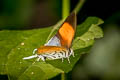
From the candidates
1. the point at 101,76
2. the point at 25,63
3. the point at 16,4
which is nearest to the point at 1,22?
the point at 16,4

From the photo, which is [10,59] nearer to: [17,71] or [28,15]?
[17,71]

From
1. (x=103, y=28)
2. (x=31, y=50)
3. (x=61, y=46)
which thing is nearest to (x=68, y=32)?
(x=61, y=46)

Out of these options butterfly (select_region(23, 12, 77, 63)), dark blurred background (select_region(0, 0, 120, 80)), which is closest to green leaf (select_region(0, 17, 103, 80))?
butterfly (select_region(23, 12, 77, 63))

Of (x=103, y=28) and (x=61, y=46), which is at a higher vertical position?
(x=61, y=46)

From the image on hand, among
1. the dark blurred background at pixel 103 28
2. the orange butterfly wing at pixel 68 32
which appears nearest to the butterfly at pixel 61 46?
the orange butterfly wing at pixel 68 32

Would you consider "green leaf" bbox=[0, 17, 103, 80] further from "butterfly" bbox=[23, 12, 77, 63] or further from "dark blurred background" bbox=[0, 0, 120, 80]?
"dark blurred background" bbox=[0, 0, 120, 80]

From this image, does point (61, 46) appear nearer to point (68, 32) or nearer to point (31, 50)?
point (68, 32)
